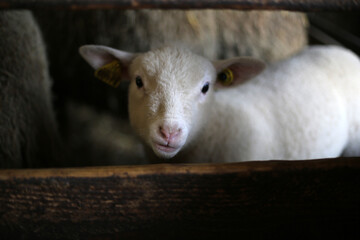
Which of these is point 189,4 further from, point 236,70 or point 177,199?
point 236,70

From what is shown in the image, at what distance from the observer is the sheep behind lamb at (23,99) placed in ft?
5.97

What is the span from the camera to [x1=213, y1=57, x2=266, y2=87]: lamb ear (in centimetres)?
196

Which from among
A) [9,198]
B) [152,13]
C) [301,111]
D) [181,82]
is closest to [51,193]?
[9,198]

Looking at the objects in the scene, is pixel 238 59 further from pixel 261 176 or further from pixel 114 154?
pixel 114 154

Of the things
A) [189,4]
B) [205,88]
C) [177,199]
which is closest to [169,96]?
[205,88]

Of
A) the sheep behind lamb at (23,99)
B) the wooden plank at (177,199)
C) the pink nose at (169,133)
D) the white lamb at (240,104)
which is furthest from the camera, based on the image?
the sheep behind lamb at (23,99)

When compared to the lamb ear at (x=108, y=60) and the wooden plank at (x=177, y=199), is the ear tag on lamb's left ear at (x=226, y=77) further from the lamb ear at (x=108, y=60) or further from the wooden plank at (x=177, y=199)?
the wooden plank at (x=177, y=199)

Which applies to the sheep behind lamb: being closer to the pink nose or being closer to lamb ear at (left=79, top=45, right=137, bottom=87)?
lamb ear at (left=79, top=45, right=137, bottom=87)

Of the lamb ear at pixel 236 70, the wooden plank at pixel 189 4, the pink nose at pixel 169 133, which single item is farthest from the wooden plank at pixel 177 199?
the lamb ear at pixel 236 70

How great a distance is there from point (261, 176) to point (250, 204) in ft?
0.41

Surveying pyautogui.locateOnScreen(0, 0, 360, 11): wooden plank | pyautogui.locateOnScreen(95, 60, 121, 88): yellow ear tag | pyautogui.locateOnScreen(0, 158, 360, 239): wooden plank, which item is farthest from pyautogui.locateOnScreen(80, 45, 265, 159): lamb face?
pyautogui.locateOnScreen(0, 0, 360, 11): wooden plank

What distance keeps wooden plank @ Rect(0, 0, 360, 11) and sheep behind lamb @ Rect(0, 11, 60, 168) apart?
92 centimetres

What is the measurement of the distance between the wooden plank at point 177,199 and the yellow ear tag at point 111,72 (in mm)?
1088

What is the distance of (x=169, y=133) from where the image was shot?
1.49m
